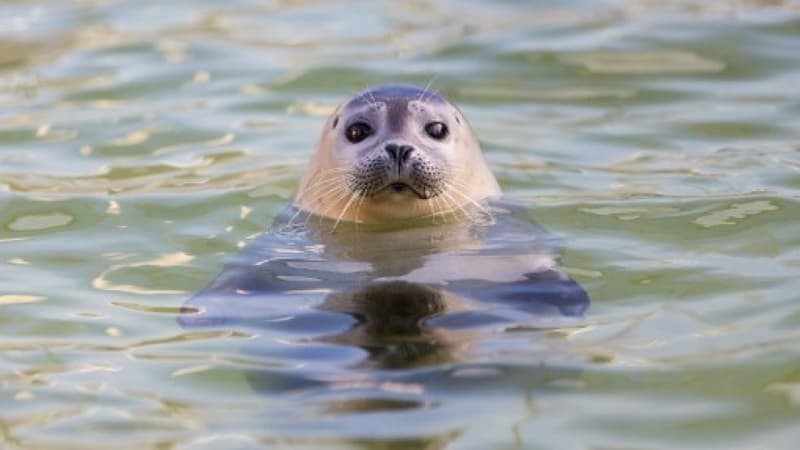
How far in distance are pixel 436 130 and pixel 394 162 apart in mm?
481

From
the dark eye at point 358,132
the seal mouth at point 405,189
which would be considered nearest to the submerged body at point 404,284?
the seal mouth at point 405,189

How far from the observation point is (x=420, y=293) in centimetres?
573

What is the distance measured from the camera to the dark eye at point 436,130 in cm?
673

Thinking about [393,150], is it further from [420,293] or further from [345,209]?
[420,293]

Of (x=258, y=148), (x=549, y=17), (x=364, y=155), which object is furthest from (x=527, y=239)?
(x=549, y=17)

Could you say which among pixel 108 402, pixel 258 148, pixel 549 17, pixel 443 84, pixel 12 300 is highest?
pixel 549 17

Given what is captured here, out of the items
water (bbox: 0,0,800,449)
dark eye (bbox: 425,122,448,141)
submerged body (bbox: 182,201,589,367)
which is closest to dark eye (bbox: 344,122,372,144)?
dark eye (bbox: 425,122,448,141)

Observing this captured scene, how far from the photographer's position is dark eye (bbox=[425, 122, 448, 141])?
673 cm

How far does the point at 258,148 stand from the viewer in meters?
8.46

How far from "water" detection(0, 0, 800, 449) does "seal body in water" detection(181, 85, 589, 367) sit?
69 mm

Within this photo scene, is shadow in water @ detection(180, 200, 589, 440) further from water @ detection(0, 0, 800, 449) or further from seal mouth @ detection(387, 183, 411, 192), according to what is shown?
seal mouth @ detection(387, 183, 411, 192)

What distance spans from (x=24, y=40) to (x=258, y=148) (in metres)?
2.86

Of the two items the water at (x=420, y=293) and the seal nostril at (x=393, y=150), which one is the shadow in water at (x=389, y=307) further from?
the seal nostril at (x=393, y=150)

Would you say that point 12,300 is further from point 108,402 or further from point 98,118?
point 98,118
